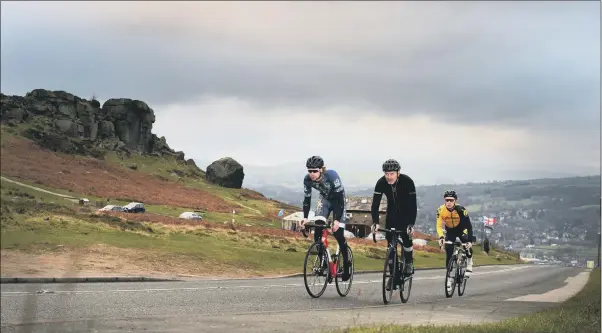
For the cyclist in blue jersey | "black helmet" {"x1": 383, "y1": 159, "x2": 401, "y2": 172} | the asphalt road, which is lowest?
the asphalt road

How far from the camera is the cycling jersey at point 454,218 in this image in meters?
14.1

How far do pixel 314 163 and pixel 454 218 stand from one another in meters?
5.19

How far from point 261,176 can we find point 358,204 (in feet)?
44.2

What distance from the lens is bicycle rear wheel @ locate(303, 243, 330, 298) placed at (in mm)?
11977

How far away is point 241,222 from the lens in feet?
115

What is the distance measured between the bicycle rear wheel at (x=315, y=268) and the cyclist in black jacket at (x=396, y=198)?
4.99 ft

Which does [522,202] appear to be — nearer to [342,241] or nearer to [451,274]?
[451,274]

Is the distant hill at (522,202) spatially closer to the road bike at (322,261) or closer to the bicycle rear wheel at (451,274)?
the bicycle rear wheel at (451,274)

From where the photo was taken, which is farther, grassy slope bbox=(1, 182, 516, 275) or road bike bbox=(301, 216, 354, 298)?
grassy slope bbox=(1, 182, 516, 275)

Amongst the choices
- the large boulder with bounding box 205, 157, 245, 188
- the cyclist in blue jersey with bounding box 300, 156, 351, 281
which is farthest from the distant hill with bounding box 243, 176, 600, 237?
the cyclist in blue jersey with bounding box 300, 156, 351, 281

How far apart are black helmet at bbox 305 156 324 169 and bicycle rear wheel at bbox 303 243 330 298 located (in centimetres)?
193

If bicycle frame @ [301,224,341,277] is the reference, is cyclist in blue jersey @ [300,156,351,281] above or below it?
above

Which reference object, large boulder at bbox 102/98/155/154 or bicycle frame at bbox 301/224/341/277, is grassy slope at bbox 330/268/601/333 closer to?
bicycle frame at bbox 301/224/341/277

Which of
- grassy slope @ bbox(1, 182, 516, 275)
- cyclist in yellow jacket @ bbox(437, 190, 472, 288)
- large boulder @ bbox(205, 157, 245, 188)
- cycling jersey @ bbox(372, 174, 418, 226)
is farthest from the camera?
large boulder @ bbox(205, 157, 245, 188)
